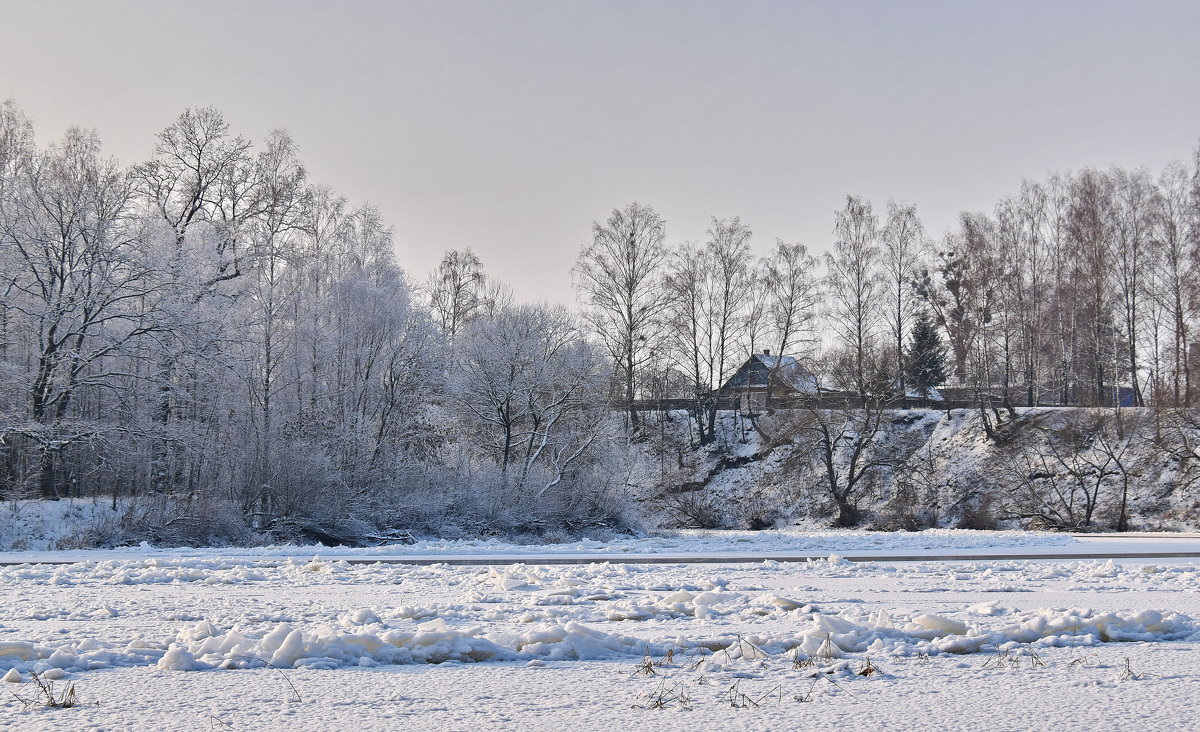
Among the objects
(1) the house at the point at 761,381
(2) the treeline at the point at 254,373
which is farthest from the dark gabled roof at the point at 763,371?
(2) the treeline at the point at 254,373

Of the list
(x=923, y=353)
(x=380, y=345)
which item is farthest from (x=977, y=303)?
(x=380, y=345)

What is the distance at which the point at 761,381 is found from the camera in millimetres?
50375

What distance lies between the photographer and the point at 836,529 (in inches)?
1330

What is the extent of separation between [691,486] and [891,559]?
2871 cm

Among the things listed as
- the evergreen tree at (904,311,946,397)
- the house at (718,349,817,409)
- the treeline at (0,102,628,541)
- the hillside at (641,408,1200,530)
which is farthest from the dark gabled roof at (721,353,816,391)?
the treeline at (0,102,628,541)

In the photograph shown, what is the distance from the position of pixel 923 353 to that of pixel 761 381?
9.15 m

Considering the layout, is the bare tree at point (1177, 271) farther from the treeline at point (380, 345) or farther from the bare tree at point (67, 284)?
the bare tree at point (67, 284)

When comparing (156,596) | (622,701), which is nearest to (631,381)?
(156,596)

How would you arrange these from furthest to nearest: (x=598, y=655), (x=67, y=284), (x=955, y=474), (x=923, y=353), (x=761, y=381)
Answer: (x=761, y=381)
(x=923, y=353)
(x=955, y=474)
(x=67, y=284)
(x=598, y=655)

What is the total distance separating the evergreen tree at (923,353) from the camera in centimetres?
4553

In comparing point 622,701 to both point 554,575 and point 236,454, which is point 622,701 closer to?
point 554,575

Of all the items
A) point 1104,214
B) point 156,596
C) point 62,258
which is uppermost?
point 1104,214

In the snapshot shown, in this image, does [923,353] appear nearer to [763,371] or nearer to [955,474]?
[955,474]

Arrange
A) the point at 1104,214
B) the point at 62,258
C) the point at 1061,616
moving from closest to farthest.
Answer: the point at 1061,616 < the point at 62,258 < the point at 1104,214
